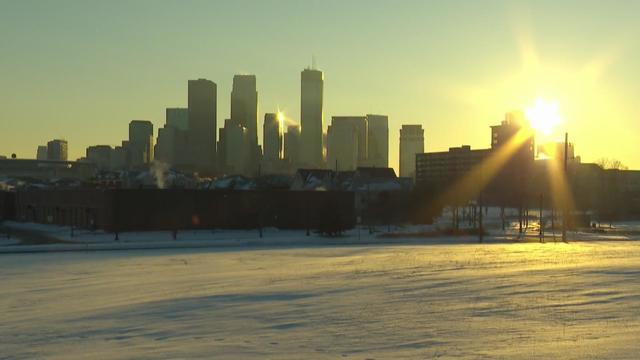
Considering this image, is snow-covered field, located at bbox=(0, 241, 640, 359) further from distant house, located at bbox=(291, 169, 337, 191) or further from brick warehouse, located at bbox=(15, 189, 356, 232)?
distant house, located at bbox=(291, 169, 337, 191)

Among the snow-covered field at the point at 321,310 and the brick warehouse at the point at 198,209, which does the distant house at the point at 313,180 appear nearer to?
the brick warehouse at the point at 198,209

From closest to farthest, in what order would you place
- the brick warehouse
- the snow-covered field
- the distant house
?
the snow-covered field, the brick warehouse, the distant house

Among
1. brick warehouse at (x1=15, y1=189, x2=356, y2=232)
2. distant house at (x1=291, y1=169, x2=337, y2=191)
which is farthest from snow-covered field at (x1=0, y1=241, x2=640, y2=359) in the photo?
distant house at (x1=291, y1=169, x2=337, y2=191)

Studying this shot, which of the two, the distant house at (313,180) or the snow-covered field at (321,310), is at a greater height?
the distant house at (313,180)

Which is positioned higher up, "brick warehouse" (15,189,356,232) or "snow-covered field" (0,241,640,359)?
"brick warehouse" (15,189,356,232)

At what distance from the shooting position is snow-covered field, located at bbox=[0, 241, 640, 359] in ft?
41.8

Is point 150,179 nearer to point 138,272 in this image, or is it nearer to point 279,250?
point 279,250

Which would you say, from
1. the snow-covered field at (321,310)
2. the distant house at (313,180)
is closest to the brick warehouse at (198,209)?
the snow-covered field at (321,310)

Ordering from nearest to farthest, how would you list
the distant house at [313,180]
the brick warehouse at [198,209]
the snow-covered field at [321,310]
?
the snow-covered field at [321,310] < the brick warehouse at [198,209] < the distant house at [313,180]

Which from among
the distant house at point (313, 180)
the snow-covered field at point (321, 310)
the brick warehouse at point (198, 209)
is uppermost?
the distant house at point (313, 180)

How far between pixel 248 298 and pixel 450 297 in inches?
221

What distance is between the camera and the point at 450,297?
19.0m

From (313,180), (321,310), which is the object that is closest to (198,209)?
(321,310)

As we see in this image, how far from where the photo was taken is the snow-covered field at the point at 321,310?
12742mm
